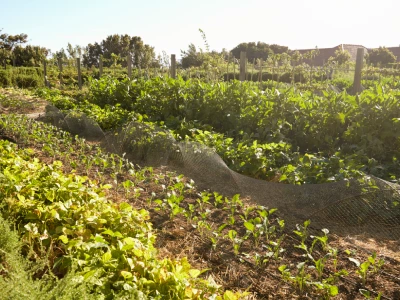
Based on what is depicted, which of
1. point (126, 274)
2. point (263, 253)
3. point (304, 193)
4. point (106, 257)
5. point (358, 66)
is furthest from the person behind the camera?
point (358, 66)

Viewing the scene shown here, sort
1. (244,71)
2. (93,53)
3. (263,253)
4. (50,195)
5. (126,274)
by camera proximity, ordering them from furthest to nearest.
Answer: (93,53) < (244,71) < (263,253) < (50,195) < (126,274)

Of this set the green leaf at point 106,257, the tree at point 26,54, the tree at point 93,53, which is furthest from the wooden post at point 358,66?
the tree at point 93,53

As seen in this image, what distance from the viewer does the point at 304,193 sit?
365 centimetres

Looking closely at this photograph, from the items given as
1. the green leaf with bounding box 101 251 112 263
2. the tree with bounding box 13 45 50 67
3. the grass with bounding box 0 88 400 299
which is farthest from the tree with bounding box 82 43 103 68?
the green leaf with bounding box 101 251 112 263

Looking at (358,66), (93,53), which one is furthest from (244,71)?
(93,53)

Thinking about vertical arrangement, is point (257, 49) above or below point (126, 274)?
above

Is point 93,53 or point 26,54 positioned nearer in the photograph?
point 26,54

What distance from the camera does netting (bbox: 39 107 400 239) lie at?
3.30 meters

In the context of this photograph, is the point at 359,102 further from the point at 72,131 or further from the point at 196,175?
the point at 72,131

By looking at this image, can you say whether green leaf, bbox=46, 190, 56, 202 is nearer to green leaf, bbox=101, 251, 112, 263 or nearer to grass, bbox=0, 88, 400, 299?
grass, bbox=0, 88, 400, 299

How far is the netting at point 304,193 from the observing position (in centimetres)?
330

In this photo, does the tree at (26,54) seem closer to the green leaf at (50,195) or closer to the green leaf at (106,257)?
the green leaf at (50,195)

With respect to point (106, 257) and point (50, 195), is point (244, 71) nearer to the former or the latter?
point (50, 195)

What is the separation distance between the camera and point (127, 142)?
548 cm
